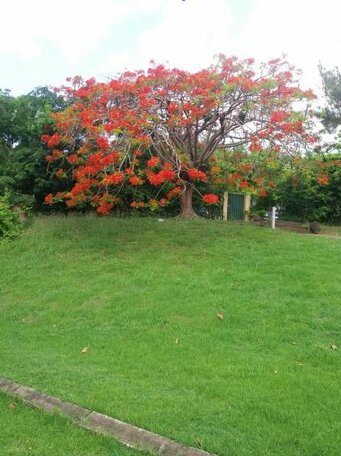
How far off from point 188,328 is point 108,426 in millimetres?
2650

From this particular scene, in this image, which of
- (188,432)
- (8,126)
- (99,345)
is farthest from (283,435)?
(8,126)

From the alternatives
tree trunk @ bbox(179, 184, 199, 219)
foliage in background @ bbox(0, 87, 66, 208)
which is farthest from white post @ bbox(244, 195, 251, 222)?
foliage in background @ bbox(0, 87, 66, 208)

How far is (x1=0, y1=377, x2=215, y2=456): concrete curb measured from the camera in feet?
12.8

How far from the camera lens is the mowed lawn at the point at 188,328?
4355 millimetres

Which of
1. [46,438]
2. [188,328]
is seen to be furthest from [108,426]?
[188,328]

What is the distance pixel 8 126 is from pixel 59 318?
881cm

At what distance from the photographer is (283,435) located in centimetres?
397

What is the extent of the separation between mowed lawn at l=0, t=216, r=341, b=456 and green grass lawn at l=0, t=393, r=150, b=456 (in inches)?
12.9

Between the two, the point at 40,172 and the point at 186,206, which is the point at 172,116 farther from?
the point at 40,172

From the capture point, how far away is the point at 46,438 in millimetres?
4211

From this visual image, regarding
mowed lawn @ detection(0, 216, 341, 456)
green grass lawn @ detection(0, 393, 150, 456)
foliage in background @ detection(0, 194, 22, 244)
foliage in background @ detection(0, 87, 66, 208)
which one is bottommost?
green grass lawn @ detection(0, 393, 150, 456)

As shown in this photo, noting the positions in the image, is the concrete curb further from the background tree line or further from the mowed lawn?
the background tree line

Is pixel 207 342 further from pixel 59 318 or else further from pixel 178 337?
pixel 59 318

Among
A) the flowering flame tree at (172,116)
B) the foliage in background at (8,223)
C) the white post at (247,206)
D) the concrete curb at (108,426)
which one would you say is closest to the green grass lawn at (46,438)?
the concrete curb at (108,426)
